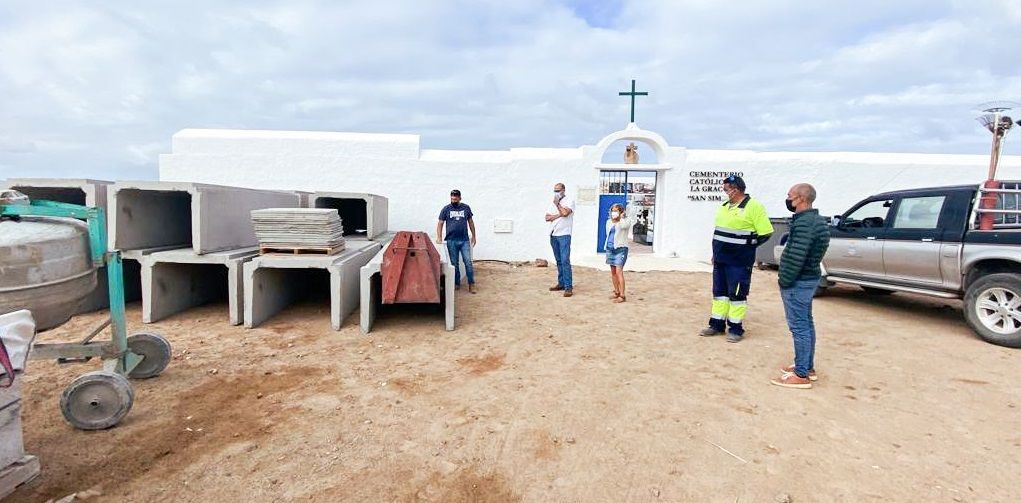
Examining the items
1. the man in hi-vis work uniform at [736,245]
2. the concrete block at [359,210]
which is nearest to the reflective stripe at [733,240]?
the man in hi-vis work uniform at [736,245]

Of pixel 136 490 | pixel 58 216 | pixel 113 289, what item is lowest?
pixel 136 490

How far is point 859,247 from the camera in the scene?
7082mm

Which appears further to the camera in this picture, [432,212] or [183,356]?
[432,212]

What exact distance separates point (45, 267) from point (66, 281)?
0.17m

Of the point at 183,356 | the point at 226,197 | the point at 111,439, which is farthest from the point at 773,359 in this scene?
the point at 226,197

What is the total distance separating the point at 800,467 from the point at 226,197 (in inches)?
266

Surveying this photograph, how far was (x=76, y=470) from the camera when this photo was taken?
281 cm

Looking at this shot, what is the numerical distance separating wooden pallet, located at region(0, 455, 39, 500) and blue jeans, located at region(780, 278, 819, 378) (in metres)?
4.95

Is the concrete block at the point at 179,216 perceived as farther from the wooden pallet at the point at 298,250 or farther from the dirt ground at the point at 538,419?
the dirt ground at the point at 538,419

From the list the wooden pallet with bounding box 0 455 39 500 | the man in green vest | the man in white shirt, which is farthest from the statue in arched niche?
the wooden pallet with bounding box 0 455 39 500

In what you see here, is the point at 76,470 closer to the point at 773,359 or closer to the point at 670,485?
the point at 670,485

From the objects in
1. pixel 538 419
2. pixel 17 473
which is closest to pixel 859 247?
pixel 538 419

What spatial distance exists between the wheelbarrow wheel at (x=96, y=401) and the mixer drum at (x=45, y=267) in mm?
434

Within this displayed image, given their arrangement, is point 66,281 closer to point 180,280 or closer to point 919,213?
point 180,280
